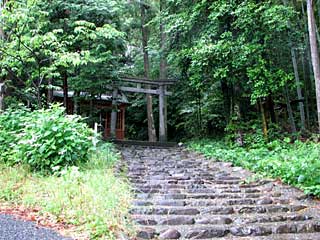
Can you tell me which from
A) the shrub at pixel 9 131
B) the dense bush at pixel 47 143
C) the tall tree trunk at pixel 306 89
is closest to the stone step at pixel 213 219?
the dense bush at pixel 47 143

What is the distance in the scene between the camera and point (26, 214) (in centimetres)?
388

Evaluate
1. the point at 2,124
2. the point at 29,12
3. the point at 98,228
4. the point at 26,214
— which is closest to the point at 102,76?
the point at 29,12

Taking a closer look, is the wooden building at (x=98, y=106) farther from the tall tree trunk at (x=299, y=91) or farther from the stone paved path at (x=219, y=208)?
the tall tree trunk at (x=299, y=91)

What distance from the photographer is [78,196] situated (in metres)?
3.99

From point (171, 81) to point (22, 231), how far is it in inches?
444

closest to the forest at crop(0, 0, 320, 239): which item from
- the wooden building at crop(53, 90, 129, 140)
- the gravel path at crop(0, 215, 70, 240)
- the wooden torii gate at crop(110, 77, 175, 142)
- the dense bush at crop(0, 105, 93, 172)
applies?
the dense bush at crop(0, 105, 93, 172)

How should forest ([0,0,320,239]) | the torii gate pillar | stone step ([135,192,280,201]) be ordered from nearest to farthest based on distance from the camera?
stone step ([135,192,280,201]) < forest ([0,0,320,239]) < the torii gate pillar

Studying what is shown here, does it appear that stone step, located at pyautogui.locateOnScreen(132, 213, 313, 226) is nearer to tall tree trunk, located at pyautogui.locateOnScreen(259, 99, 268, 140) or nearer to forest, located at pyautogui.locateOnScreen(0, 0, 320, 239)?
forest, located at pyautogui.locateOnScreen(0, 0, 320, 239)

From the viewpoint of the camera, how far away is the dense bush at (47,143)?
5152mm

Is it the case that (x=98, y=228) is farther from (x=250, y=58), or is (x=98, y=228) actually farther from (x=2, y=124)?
(x=250, y=58)

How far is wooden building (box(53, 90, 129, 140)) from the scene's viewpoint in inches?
477

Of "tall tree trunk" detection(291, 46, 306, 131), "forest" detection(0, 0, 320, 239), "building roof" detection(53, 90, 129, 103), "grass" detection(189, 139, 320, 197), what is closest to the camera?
"grass" detection(189, 139, 320, 197)

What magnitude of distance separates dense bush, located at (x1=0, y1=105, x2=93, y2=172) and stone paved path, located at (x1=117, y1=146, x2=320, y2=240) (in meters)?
1.09

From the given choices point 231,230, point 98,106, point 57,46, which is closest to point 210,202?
point 231,230
